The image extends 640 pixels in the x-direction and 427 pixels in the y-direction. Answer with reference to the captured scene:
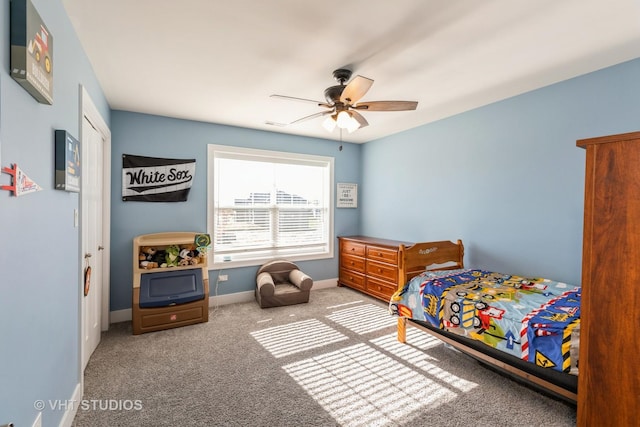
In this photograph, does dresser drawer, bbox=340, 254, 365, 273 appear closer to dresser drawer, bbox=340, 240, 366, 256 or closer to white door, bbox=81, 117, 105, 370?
dresser drawer, bbox=340, 240, 366, 256

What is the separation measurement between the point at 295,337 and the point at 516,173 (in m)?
2.87

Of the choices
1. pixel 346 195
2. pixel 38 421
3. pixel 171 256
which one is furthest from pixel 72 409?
pixel 346 195

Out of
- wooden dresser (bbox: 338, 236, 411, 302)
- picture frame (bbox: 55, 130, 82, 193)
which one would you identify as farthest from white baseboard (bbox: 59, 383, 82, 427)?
wooden dresser (bbox: 338, 236, 411, 302)

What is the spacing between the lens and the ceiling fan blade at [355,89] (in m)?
2.08

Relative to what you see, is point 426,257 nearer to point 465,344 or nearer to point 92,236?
point 465,344

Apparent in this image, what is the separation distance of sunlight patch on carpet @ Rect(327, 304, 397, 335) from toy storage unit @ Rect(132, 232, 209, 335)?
5.17 feet

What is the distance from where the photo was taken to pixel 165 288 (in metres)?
3.26

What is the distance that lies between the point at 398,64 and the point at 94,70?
256cm

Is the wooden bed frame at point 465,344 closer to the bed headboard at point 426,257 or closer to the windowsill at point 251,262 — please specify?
the bed headboard at point 426,257

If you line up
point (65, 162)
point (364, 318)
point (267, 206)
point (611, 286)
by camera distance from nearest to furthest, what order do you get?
point (611, 286), point (65, 162), point (364, 318), point (267, 206)

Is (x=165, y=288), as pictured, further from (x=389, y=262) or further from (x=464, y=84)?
(x=464, y=84)

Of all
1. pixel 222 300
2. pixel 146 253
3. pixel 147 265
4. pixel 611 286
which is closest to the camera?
pixel 611 286

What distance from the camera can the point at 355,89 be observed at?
219 cm

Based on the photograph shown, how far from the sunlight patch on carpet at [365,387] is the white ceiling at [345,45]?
2518 mm
